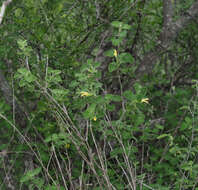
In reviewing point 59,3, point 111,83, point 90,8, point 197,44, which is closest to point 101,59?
point 111,83

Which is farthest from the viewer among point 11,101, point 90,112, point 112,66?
point 11,101

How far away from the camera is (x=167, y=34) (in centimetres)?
310

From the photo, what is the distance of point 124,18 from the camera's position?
3104mm

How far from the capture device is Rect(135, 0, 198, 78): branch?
3.07 m

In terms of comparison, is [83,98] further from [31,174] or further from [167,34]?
[167,34]

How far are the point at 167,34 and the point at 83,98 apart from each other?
54.4 inches

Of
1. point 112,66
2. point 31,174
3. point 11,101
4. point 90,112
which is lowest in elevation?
point 31,174

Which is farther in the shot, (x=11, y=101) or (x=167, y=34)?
(x=167, y=34)

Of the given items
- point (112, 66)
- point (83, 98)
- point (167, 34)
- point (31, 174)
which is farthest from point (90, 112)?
point (167, 34)

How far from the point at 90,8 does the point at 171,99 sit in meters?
1.45

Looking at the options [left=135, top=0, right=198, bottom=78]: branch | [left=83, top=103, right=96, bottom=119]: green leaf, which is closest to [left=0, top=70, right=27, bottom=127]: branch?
[left=83, top=103, right=96, bottom=119]: green leaf

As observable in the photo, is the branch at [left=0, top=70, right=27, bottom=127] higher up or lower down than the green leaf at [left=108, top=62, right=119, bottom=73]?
lower down

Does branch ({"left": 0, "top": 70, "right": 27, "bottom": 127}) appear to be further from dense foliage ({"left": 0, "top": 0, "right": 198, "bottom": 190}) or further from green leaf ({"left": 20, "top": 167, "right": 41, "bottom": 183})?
green leaf ({"left": 20, "top": 167, "right": 41, "bottom": 183})

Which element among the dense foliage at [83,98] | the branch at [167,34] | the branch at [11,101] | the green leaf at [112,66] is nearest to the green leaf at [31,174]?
the dense foliage at [83,98]
